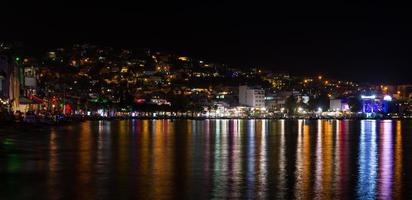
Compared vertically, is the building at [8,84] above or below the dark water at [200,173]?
above

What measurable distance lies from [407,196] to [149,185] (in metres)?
7.51

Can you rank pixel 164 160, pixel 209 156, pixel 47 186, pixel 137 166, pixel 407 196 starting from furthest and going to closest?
pixel 209 156 → pixel 164 160 → pixel 137 166 → pixel 47 186 → pixel 407 196

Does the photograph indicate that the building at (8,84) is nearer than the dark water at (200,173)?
No

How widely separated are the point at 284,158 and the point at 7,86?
5324 centimetres

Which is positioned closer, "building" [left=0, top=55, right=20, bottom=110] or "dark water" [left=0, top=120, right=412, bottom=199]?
"dark water" [left=0, top=120, right=412, bottom=199]

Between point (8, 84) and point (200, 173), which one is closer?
point (200, 173)

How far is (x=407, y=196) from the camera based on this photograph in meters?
20.2

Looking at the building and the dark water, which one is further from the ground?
the building

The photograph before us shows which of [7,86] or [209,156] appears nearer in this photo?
[209,156]

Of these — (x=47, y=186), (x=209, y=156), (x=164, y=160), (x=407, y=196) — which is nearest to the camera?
(x=407, y=196)

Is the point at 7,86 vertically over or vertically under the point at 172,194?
over

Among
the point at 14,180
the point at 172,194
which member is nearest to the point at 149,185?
the point at 172,194

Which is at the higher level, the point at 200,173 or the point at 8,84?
the point at 8,84

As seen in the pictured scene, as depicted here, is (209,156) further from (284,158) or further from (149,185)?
(149,185)
